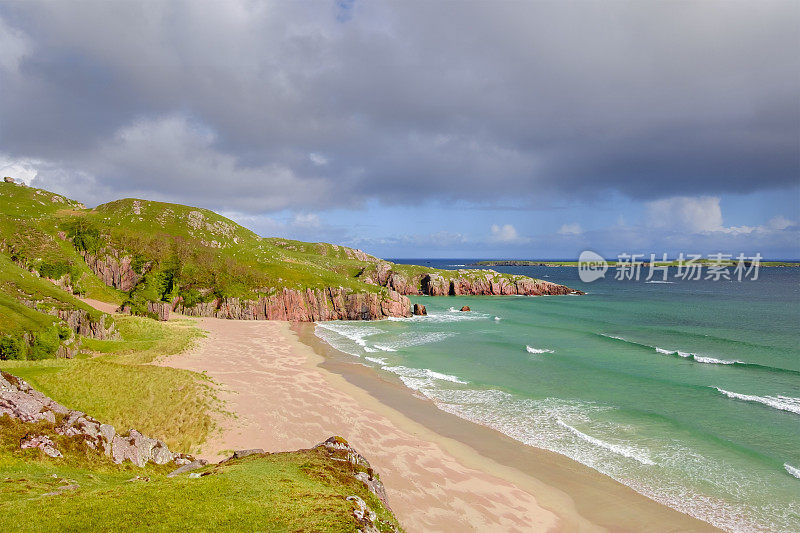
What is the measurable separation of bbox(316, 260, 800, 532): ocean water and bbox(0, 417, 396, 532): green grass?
59.1ft

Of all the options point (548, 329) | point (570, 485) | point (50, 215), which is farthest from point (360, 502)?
point (50, 215)

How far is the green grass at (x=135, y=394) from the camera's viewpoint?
73.6 feet

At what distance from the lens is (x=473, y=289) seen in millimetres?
145250

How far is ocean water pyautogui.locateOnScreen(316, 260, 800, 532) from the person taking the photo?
21.5 metres

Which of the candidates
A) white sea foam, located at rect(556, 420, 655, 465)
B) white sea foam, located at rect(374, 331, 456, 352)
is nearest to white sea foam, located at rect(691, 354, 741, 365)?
white sea foam, located at rect(556, 420, 655, 465)

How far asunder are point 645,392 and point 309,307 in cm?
6483

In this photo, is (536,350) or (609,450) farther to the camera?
(536,350)

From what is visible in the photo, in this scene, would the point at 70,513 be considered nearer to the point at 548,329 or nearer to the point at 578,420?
the point at 578,420

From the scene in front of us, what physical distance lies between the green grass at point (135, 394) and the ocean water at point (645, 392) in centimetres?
1947

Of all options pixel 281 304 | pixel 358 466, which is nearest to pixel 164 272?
pixel 281 304

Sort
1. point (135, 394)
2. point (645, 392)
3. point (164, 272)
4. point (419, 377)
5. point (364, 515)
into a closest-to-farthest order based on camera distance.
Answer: point (364, 515) < point (135, 394) < point (645, 392) < point (419, 377) < point (164, 272)

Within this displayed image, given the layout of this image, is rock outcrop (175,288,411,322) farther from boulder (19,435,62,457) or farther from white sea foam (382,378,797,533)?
boulder (19,435,62,457)

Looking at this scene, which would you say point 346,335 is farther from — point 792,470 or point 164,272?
point 792,470

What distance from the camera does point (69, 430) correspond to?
1627 cm
